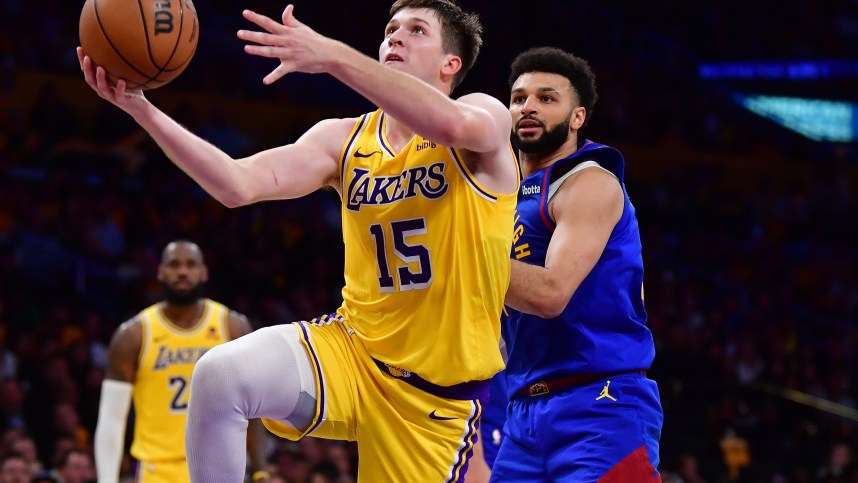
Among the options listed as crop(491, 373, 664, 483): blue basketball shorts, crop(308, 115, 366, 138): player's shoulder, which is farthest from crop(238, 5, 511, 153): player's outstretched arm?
crop(491, 373, 664, 483): blue basketball shorts

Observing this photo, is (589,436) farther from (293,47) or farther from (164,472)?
(164,472)

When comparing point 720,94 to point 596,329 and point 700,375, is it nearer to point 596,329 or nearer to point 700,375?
point 700,375

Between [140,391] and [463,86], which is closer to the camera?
[140,391]

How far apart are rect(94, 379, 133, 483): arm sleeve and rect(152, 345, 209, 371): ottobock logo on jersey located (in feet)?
0.79

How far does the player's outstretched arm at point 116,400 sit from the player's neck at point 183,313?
0.69ft

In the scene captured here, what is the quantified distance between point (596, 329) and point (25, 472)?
16.7ft

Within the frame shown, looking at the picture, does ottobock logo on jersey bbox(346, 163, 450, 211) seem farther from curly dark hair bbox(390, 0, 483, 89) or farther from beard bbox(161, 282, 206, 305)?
beard bbox(161, 282, 206, 305)

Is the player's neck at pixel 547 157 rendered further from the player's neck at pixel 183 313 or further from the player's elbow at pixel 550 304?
the player's neck at pixel 183 313

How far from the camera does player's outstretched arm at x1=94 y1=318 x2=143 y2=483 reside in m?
6.76

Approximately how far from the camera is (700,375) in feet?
43.2

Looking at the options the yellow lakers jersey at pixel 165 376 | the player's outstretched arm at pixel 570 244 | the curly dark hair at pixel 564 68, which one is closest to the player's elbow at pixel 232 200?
the player's outstretched arm at pixel 570 244

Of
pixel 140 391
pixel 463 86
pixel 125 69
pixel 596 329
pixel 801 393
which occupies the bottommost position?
pixel 801 393

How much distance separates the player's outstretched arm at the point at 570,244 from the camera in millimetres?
4203

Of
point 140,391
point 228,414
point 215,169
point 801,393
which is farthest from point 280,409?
point 801,393
